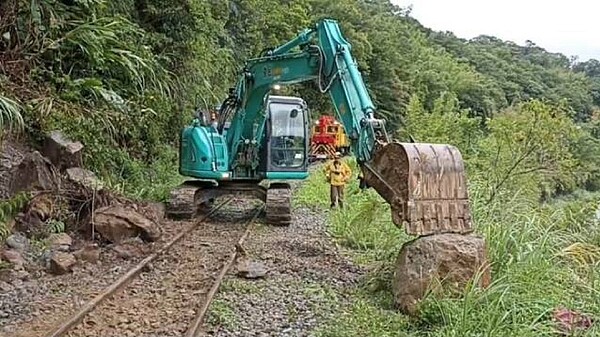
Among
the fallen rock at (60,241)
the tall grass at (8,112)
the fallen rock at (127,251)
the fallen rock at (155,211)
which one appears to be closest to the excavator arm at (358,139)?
the fallen rock at (155,211)

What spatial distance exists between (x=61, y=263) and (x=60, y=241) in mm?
1003

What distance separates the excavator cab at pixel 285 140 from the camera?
1290 cm

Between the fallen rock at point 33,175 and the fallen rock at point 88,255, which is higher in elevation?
the fallen rock at point 33,175

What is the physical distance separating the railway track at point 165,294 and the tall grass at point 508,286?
4.29ft

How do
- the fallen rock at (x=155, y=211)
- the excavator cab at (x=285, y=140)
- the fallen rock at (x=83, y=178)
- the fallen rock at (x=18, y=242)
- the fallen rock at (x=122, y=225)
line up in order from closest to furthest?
the fallen rock at (x=18, y=242), the fallen rock at (x=122, y=225), the fallen rock at (x=83, y=178), the fallen rock at (x=155, y=211), the excavator cab at (x=285, y=140)

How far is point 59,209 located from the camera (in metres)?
9.31

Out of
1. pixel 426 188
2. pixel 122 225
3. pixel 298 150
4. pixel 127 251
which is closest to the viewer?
pixel 426 188

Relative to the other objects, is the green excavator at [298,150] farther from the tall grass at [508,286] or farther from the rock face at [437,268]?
the tall grass at [508,286]

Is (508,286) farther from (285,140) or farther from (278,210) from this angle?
(285,140)

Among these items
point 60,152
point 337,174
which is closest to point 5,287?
point 60,152

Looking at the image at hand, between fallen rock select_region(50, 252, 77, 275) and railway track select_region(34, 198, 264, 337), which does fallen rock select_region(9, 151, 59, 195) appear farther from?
railway track select_region(34, 198, 264, 337)

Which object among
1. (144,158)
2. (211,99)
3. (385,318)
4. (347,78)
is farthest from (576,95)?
(385,318)

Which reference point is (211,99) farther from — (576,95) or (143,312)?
(576,95)

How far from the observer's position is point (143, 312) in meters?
6.40
